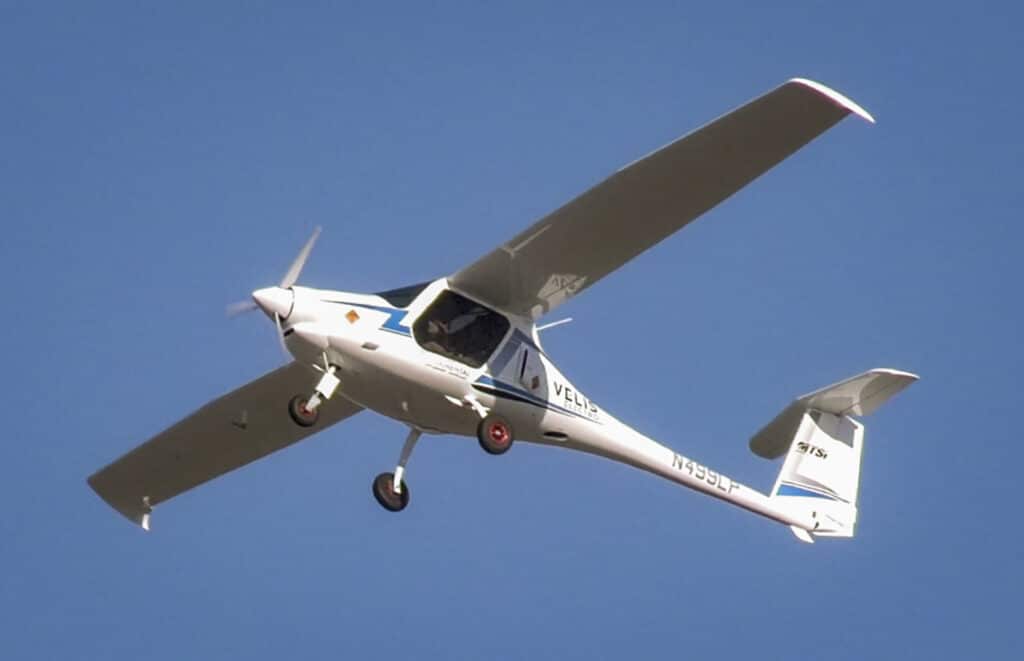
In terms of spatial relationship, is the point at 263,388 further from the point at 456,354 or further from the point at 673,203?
the point at 673,203

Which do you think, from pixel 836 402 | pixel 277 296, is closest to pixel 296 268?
pixel 277 296

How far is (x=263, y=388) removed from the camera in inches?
822

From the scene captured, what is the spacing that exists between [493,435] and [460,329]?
41.1 inches

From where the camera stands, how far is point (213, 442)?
21.7 meters

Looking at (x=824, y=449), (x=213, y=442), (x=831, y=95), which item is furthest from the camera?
(x=824, y=449)

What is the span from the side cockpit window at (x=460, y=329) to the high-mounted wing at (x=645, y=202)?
0.16 m

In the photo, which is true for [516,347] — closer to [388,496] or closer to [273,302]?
[388,496]

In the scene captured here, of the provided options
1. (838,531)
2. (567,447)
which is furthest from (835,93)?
(838,531)

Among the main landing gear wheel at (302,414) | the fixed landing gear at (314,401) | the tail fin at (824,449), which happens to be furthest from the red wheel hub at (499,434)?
the tail fin at (824,449)

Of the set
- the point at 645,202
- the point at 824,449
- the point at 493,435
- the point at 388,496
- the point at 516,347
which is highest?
the point at 645,202

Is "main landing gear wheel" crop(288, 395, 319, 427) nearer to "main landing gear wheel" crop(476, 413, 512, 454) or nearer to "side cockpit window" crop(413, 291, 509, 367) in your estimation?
"side cockpit window" crop(413, 291, 509, 367)

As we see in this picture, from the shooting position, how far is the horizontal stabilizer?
2111 cm

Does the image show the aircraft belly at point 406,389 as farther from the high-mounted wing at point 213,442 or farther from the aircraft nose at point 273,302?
the high-mounted wing at point 213,442

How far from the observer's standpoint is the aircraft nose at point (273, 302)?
18109mm
